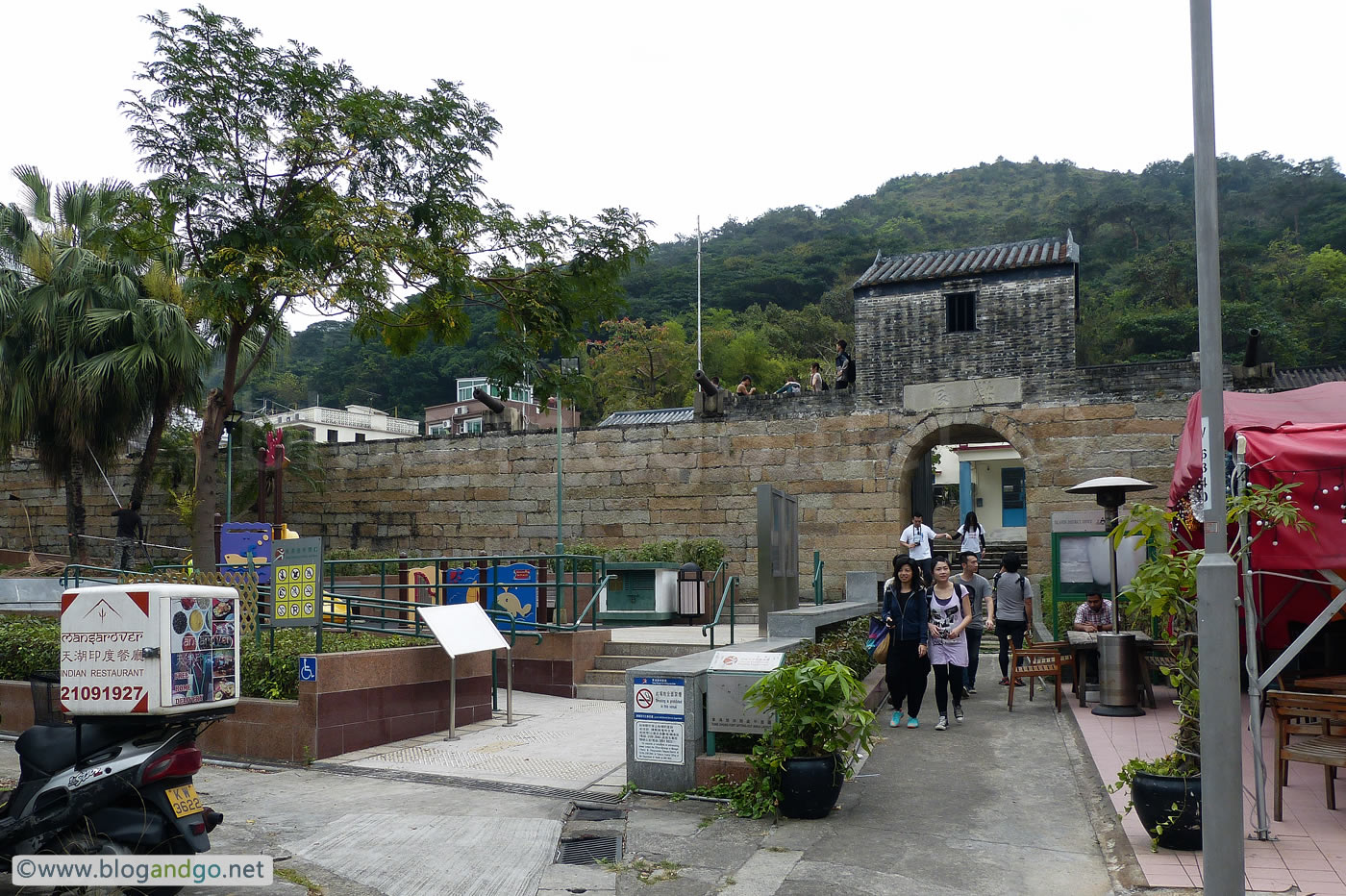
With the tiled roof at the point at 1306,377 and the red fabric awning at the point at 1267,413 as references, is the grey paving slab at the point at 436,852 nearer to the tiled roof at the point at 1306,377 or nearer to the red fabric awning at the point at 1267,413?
the red fabric awning at the point at 1267,413

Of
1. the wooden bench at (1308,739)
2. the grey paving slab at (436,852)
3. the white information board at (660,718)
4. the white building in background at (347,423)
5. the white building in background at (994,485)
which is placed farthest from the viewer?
the white building in background at (347,423)

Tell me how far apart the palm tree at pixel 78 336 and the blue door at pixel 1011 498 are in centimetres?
2469

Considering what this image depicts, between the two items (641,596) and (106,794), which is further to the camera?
(641,596)

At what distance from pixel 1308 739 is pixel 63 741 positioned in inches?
264

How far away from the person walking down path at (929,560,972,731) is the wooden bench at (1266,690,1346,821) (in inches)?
117

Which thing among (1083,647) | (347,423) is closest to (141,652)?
(1083,647)

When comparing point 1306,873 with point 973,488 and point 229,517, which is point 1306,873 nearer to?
point 229,517

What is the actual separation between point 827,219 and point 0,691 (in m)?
69.5

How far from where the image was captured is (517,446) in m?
22.0

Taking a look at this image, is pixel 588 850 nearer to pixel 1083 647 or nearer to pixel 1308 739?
pixel 1308 739

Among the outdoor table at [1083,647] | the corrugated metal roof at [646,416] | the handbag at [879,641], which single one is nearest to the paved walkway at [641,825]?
the handbag at [879,641]

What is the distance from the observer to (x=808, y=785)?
633 centimetres

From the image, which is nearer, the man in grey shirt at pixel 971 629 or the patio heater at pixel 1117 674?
the patio heater at pixel 1117 674

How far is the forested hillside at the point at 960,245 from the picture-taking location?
4056 centimetres
